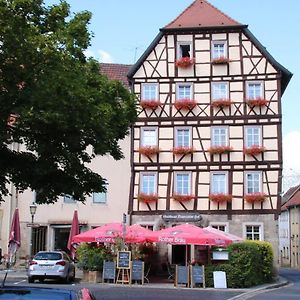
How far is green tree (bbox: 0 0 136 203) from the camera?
11461mm

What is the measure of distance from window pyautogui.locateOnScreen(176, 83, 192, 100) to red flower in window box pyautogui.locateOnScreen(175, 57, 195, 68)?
3.70 ft

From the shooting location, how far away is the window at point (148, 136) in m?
36.1

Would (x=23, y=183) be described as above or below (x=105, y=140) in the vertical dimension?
below

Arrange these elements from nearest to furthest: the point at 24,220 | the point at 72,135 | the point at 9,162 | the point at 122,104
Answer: the point at 72,135 → the point at 9,162 → the point at 122,104 → the point at 24,220

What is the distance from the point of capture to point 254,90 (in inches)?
1411

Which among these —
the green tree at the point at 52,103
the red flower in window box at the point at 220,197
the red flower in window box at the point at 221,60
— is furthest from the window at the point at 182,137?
the green tree at the point at 52,103

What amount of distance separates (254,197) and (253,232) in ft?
6.89

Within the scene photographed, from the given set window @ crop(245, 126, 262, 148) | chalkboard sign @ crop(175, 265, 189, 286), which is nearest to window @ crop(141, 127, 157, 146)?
Answer: window @ crop(245, 126, 262, 148)

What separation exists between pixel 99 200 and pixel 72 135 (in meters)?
25.4

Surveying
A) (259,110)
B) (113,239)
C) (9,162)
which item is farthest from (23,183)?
(259,110)

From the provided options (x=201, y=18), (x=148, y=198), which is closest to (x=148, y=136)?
(x=148, y=198)

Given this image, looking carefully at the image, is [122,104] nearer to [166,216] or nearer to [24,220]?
[166,216]

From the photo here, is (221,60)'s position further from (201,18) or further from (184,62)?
(201,18)

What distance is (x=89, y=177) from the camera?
48.5 ft
